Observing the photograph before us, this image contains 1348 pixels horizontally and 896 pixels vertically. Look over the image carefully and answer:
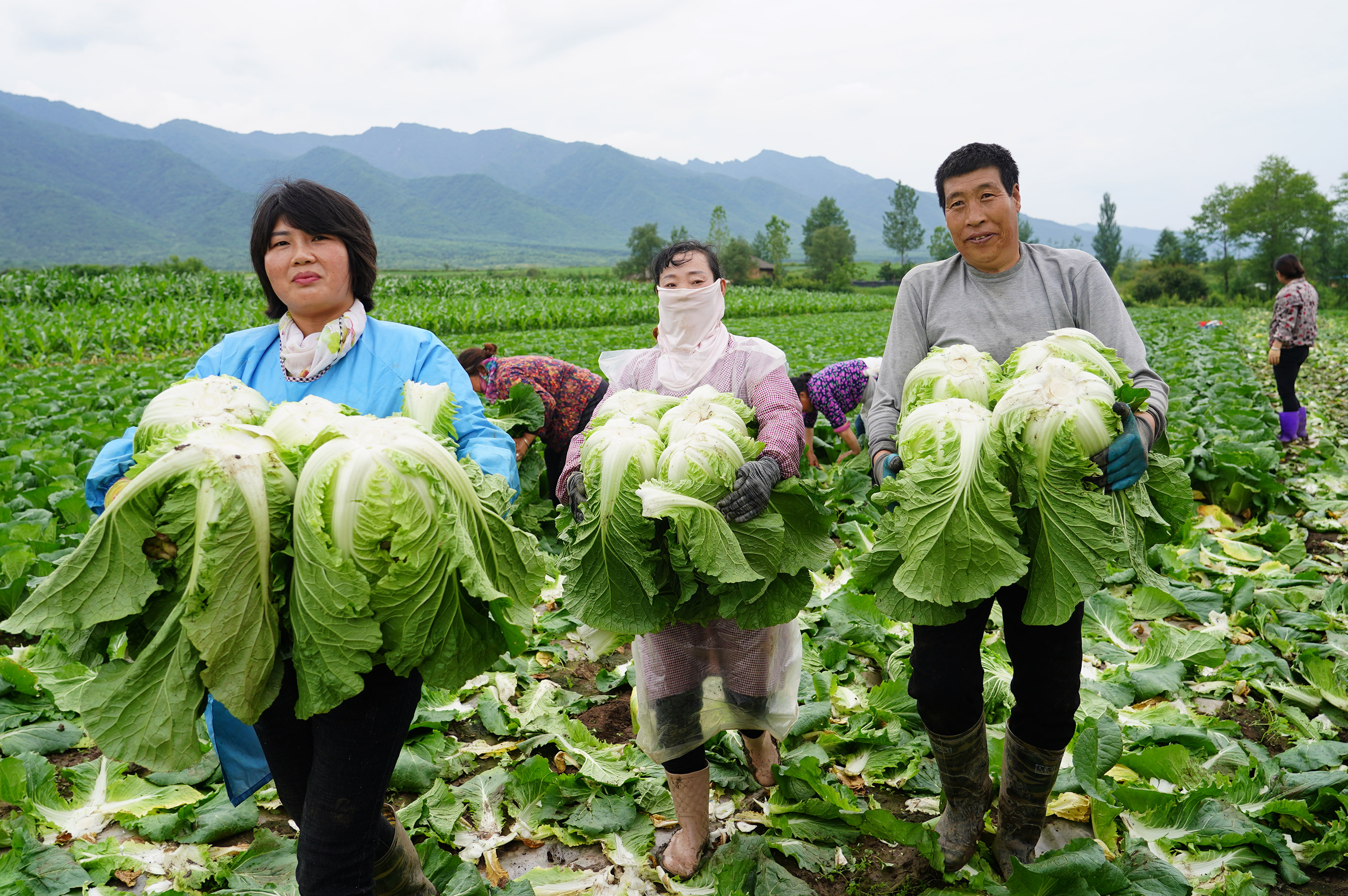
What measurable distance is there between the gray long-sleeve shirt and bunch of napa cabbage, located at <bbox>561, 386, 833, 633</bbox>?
48 cm

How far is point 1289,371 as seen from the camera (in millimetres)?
8734

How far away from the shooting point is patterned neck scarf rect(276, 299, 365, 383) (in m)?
2.26

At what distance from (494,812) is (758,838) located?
107 centimetres

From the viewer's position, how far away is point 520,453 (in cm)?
582

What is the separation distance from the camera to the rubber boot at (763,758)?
3.07 meters

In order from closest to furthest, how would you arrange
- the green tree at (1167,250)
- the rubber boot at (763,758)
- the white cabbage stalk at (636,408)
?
the white cabbage stalk at (636,408) < the rubber boot at (763,758) < the green tree at (1167,250)

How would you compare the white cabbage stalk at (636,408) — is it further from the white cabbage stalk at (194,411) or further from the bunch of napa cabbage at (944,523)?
the white cabbage stalk at (194,411)

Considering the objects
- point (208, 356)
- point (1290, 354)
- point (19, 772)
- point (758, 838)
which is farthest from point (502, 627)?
point (1290, 354)

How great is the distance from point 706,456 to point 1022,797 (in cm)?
159

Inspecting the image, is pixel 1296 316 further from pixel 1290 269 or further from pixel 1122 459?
pixel 1122 459

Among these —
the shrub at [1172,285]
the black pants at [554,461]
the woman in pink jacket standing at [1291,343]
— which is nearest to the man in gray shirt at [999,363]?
the black pants at [554,461]

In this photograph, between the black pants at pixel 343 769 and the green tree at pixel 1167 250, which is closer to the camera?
the black pants at pixel 343 769

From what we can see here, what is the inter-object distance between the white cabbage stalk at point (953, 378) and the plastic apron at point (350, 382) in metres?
1.27

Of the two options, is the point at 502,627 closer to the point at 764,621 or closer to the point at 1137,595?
the point at 764,621
